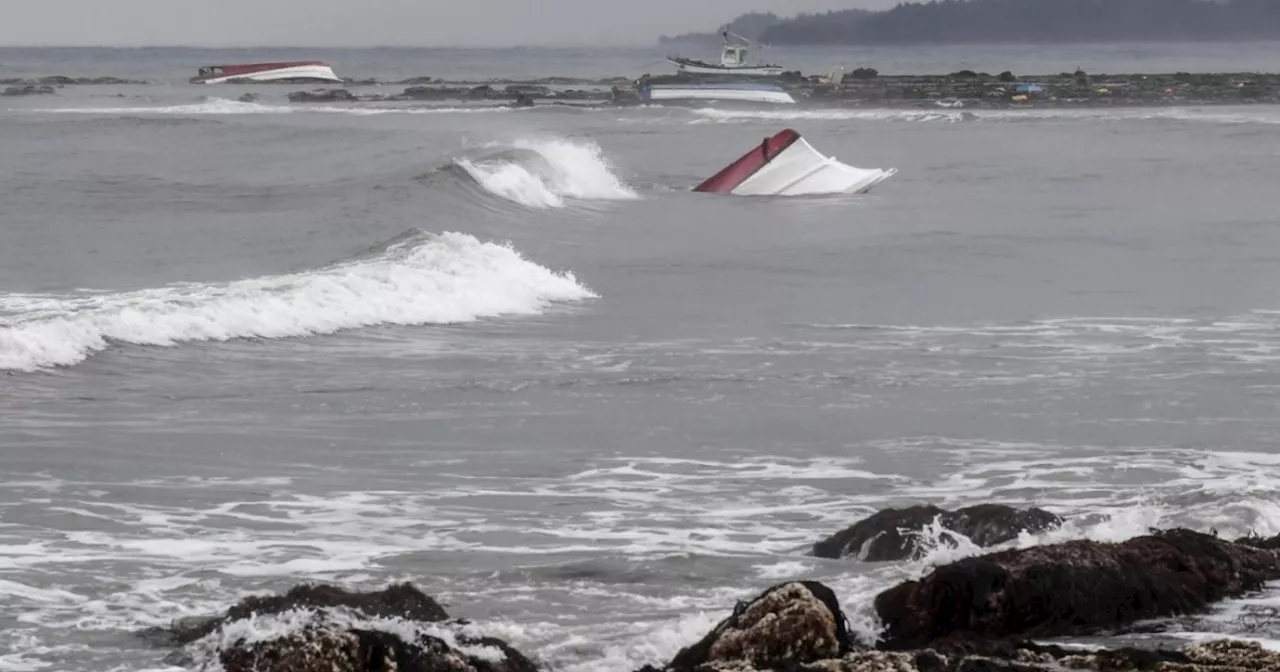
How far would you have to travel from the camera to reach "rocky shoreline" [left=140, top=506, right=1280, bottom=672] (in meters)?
7.12

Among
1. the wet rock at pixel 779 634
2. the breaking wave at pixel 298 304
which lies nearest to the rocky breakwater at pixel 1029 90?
the breaking wave at pixel 298 304

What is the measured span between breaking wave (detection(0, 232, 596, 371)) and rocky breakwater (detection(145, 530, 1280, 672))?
9.21m

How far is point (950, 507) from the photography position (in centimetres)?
1108

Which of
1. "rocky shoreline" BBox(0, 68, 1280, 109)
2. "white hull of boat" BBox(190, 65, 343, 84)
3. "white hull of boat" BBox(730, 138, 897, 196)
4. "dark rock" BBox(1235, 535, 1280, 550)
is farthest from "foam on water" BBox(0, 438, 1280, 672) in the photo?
"white hull of boat" BBox(190, 65, 343, 84)

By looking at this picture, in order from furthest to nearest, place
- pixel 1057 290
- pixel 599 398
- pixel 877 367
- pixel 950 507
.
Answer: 1. pixel 1057 290
2. pixel 877 367
3. pixel 599 398
4. pixel 950 507

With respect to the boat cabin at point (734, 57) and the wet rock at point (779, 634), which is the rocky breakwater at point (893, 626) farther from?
the boat cabin at point (734, 57)

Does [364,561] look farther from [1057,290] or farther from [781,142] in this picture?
[781,142]

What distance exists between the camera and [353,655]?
281 inches

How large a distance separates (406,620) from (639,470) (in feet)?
14.8

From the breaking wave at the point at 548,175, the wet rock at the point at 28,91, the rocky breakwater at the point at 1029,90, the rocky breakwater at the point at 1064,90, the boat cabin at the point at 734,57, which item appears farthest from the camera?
the boat cabin at the point at 734,57

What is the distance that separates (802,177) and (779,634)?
32.7m

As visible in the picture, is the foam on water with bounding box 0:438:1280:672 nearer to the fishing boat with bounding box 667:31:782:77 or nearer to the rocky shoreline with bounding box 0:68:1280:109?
the rocky shoreline with bounding box 0:68:1280:109

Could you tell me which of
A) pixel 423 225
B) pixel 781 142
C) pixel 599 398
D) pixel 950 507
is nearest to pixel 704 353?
pixel 599 398

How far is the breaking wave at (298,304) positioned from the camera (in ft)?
56.4
